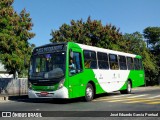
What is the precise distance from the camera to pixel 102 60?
1988 centimetres

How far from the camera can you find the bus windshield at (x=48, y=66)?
16.1m

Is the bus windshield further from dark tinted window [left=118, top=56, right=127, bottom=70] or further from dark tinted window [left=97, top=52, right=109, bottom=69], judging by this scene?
dark tinted window [left=118, top=56, right=127, bottom=70]

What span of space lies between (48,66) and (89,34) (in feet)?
81.1

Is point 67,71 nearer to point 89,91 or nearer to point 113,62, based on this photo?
point 89,91

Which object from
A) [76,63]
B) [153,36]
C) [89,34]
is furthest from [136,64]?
[153,36]

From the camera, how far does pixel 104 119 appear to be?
10562 mm

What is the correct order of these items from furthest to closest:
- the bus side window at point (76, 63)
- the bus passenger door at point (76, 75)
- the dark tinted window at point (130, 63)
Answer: the dark tinted window at point (130, 63) → the bus side window at point (76, 63) → the bus passenger door at point (76, 75)

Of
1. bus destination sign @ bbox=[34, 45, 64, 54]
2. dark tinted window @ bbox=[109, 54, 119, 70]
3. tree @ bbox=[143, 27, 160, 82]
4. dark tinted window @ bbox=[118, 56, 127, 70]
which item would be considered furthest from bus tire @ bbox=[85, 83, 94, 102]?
tree @ bbox=[143, 27, 160, 82]

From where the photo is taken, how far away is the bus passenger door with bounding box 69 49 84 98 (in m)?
16.2

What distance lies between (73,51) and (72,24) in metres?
25.6

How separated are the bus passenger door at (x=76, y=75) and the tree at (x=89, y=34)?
2230cm

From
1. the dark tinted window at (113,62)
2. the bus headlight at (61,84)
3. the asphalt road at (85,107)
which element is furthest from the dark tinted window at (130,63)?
the bus headlight at (61,84)

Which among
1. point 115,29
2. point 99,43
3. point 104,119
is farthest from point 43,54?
point 115,29

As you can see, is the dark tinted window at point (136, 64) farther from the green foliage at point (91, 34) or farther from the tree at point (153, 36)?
the tree at point (153, 36)
